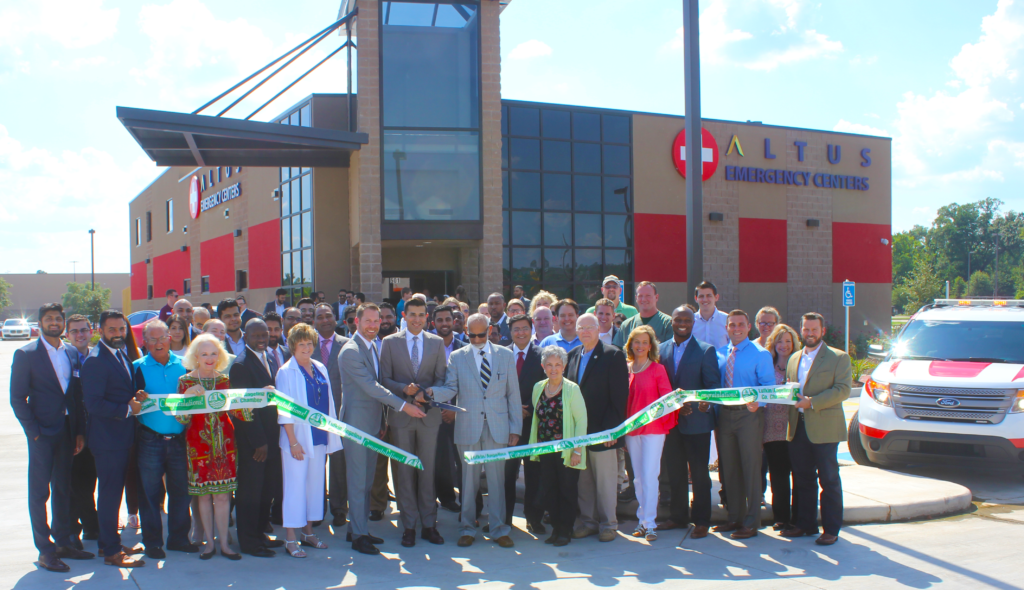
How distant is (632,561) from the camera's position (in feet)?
19.0

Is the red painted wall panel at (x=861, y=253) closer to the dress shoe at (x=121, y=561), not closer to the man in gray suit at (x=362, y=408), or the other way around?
the man in gray suit at (x=362, y=408)

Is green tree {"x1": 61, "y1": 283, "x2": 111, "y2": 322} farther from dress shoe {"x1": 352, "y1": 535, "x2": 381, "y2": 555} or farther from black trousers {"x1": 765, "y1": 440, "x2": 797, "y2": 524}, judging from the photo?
black trousers {"x1": 765, "y1": 440, "x2": 797, "y2": 524}

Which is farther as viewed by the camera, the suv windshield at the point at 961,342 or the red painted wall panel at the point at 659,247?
the red painted wall panel at the point at 659,247

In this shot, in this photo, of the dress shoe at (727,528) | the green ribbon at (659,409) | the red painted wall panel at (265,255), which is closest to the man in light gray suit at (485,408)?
the green ribbon at (659,409)

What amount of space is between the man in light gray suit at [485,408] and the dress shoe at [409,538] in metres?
0.42

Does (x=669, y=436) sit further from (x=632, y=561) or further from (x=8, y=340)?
(x=8, y=340)

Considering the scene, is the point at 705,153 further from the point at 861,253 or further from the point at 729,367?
the point at 729,367

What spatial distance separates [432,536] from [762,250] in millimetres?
19825

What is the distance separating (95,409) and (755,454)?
5.50 m

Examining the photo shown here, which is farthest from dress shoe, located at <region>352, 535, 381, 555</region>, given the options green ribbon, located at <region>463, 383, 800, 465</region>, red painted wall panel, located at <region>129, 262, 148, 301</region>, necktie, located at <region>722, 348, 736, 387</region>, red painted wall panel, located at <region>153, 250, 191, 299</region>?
red painted wall panel, located at <region>129, 262, 148, 301</region>

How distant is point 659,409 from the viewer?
21.1 ft

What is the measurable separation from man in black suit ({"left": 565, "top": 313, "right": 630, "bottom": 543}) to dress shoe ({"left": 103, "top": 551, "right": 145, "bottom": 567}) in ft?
11.7

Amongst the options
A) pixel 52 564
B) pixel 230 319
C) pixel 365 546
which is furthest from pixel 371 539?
pixel 230 319

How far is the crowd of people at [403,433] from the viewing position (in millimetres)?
5738
